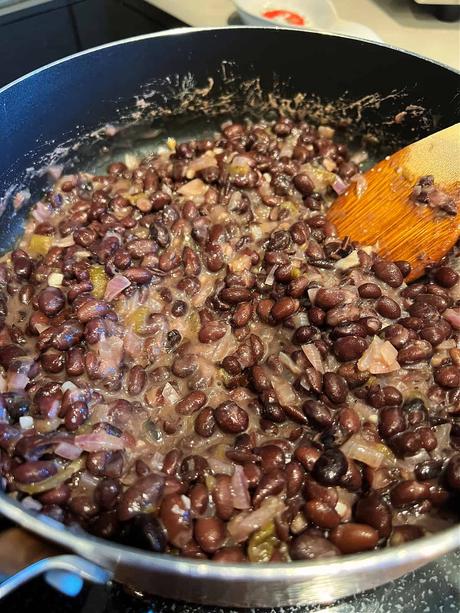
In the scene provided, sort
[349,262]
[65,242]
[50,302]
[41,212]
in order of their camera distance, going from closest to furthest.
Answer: [50,302] → [349,262] → [65,242] → [41,212]

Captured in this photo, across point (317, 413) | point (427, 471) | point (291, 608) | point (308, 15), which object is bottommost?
point (291, 608)

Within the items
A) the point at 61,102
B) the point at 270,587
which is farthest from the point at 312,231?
the point at 270,587

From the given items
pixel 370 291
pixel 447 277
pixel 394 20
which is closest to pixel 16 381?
pixel 370 291

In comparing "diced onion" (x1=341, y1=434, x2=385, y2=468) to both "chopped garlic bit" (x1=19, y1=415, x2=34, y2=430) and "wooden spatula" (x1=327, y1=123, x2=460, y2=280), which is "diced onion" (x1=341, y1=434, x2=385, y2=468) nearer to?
"wooden spatula" (x1=327, y1=123, x2=460, y2=280)

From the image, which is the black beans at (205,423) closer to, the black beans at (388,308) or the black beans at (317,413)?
the black beans at (317,413)

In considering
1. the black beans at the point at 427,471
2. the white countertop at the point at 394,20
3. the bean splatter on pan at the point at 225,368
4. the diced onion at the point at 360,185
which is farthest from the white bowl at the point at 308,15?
the black beans at the point at 427,471

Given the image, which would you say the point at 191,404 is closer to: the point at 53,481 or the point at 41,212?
the point at 53,481
